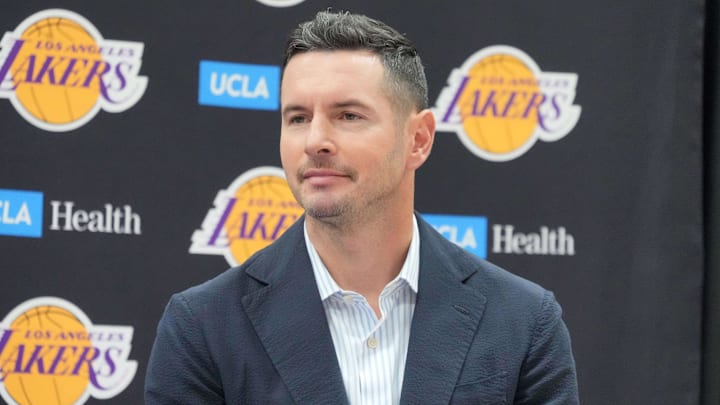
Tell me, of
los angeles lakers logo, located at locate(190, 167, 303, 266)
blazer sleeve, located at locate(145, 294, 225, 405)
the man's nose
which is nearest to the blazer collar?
blazer sleeve, located at locate(145, 294, 225, 405)

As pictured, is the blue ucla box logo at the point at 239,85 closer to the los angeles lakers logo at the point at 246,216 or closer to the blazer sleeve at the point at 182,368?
the los angeles lakers logo at the point at 246,216

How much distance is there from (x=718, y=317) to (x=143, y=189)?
1970mm

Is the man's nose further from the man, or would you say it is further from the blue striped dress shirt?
the blue striped dress shirt

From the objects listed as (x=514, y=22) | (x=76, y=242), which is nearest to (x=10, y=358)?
(x=76, y=242)

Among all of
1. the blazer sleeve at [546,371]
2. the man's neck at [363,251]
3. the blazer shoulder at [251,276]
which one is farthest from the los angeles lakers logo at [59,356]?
the blazer sleeve at [546,371]

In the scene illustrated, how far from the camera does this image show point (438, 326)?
1.84 m

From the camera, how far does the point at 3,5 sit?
2.85 metres

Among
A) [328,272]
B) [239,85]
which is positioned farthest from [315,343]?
[239,85]

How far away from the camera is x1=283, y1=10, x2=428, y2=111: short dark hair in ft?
6.00

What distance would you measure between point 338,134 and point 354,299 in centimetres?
34

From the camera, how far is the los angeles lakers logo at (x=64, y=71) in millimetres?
2861

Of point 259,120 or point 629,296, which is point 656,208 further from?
point 259,120

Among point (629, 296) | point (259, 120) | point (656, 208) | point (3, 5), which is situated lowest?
point (629, 296)

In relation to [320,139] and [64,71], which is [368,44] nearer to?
[320,139]
